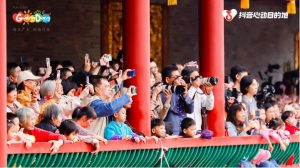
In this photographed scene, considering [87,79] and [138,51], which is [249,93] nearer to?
[138,51]

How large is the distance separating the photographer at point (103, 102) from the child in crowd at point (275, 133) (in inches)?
89.8

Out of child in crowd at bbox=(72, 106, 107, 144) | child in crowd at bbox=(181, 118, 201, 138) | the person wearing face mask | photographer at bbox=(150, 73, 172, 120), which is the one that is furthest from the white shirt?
child in crowd at bbox=(72, 106, 107, 144)

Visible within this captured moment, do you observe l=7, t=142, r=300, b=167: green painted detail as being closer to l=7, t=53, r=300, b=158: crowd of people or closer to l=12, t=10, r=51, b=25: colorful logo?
l=7, t=53, r=300, b=158: crowd of people

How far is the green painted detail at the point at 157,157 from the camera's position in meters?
9.64

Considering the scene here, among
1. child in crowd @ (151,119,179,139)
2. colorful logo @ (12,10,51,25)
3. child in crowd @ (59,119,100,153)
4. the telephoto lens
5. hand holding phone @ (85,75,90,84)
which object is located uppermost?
colorful logo @ (12,10,51,25)

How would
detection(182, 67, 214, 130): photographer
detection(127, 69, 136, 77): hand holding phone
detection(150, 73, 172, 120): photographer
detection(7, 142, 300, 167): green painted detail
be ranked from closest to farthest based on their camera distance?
detection(7, 142, 300, 167): green painted detail → detection(127, 69, 136, 77): hand holding phone → detection(150, 73, 172, 120): photographer → detection(182, 67, 214, 130): photographer

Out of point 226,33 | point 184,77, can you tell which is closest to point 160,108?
point 184,77

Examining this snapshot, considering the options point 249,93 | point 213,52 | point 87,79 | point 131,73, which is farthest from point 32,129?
point 249,93

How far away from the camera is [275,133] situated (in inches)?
498

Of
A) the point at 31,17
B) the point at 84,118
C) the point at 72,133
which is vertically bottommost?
the point at 72,133

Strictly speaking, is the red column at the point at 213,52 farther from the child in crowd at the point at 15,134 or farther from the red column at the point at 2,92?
the red column at the point at 2,92

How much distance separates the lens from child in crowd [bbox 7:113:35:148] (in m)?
9.42

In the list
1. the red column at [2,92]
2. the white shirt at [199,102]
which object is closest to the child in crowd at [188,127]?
the white shirt at [199,102]

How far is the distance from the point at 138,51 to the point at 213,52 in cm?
132
